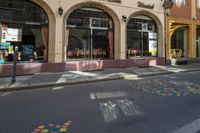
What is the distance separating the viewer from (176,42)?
Answer: 2095 cm

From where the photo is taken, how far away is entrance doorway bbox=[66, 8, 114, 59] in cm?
1436

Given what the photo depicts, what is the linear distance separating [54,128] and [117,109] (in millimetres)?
1977

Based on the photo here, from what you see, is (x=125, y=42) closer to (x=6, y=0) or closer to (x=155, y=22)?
(x=155, y=22)

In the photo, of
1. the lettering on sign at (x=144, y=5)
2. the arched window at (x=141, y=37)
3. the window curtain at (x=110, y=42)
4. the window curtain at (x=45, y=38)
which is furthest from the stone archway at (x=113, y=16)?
the lettering on sign at (x=144, y=5)

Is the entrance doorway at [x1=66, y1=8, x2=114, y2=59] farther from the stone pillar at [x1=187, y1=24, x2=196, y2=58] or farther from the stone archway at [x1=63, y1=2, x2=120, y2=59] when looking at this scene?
the stone pillar at [x1=187, y1=24, x2=196, y2=58]

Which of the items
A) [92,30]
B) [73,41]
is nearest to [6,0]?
[73,41]

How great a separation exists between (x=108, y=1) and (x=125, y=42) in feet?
9.80

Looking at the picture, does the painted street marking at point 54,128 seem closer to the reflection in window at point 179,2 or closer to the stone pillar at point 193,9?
the reflection in window at point 179,2

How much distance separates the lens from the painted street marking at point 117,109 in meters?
5.54

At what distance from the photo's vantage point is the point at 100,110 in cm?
608

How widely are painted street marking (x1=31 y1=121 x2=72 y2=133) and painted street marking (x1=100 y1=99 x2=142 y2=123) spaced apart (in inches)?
35.9

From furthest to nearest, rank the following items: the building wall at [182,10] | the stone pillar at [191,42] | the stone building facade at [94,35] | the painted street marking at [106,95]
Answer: the stone pillar at [191,42] → the building wall at [182,10] → the stone building facade at [94,35] → the painted street marking at [106,95]

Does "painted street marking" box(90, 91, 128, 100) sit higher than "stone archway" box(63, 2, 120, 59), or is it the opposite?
"stone archway" box(63, 2, 120, 59)

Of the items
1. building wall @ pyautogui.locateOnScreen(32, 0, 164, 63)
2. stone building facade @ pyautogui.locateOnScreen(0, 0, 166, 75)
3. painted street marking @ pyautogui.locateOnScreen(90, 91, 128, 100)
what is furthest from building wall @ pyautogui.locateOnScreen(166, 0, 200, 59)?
painted street marking @ pyautogui.locateOnScreen(90, 91, 128, 100)
